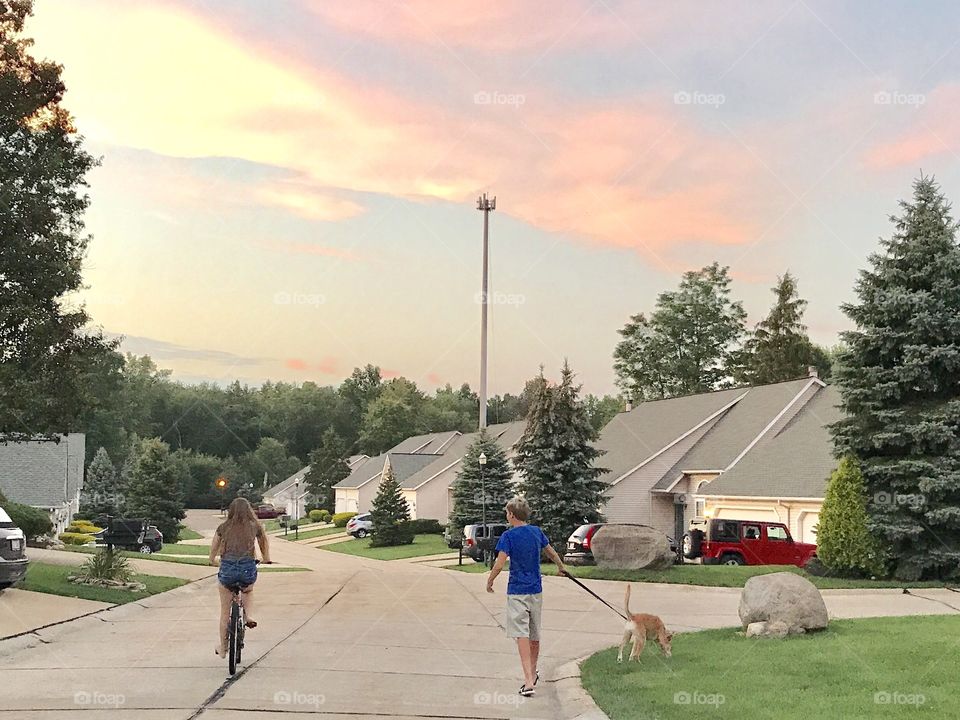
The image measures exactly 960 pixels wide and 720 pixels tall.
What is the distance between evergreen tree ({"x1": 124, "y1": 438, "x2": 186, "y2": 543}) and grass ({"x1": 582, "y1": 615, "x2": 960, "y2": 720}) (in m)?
51.2

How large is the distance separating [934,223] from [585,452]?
608 inches

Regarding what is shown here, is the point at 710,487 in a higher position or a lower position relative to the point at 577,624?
higher

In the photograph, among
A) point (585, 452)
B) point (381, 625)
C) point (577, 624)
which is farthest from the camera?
point (585, 452)

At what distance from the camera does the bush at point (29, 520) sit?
112ft

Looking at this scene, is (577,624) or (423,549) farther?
(423,549)

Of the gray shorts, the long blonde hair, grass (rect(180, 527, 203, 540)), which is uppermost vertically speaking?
the long blonde hair

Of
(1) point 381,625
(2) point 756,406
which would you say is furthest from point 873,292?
(2) point 756,406

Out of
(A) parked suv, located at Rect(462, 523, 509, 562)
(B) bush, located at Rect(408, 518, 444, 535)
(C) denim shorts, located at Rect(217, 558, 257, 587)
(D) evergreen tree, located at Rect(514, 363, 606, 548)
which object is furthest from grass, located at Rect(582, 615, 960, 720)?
(B) bush, located at Rect(408, 518, 444, 535)

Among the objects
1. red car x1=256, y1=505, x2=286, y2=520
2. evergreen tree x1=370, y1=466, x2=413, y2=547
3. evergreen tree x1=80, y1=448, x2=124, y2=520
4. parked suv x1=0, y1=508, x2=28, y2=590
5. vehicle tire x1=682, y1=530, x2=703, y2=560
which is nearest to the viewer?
parked suv x1=0, y1=508, x2=28, y2=590

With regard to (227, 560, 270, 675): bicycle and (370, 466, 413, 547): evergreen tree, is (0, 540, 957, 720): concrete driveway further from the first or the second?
(370, 466, 413, 547): evergreen tree

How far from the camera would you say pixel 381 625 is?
15.9 m

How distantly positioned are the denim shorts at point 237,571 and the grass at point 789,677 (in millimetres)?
3914

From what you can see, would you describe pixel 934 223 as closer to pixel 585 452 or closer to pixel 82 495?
pixel 585 452

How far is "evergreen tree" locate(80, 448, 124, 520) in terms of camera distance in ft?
253
